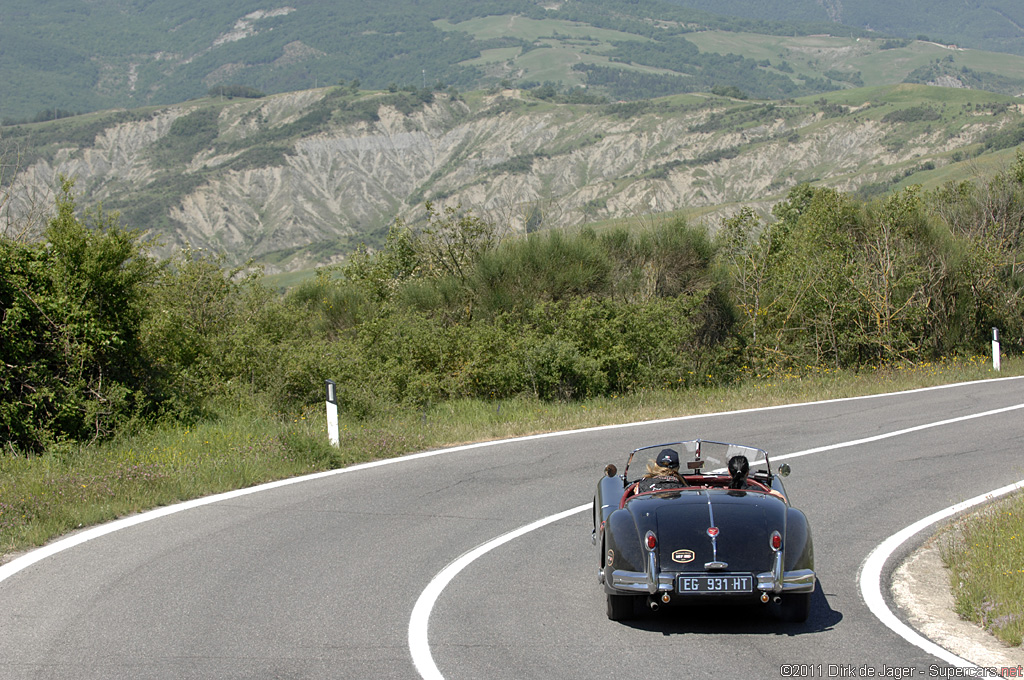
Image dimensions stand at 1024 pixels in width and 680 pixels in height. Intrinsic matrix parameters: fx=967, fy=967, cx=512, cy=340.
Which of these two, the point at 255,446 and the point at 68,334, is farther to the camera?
the point at 68,334

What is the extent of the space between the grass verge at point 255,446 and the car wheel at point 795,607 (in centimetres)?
589

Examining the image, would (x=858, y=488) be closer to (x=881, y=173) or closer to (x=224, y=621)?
(x=224, y=621)

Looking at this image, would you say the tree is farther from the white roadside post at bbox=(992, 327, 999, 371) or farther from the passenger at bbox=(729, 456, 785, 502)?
the white roadside post at bbox=(992, 327, 999, 371)

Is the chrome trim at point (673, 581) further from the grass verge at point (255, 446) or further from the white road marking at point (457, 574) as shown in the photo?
the grass verge at point (255, 446)

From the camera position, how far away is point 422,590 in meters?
6.82

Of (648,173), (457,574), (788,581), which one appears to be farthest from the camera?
(648,173)

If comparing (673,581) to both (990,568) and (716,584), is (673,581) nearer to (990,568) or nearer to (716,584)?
(716,584)

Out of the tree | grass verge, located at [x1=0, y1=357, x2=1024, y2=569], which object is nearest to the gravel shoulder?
grass verge, located at [x1=0, y1=357, x2=1024, y2=569]

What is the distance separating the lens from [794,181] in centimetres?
15500

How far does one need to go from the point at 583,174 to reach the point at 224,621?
613 ft

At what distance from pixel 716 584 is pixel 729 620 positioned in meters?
0.65

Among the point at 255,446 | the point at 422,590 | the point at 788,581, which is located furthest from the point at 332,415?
the point at 788,581

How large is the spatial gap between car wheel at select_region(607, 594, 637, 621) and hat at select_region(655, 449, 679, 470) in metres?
1.34

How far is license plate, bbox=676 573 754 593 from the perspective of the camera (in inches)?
228
